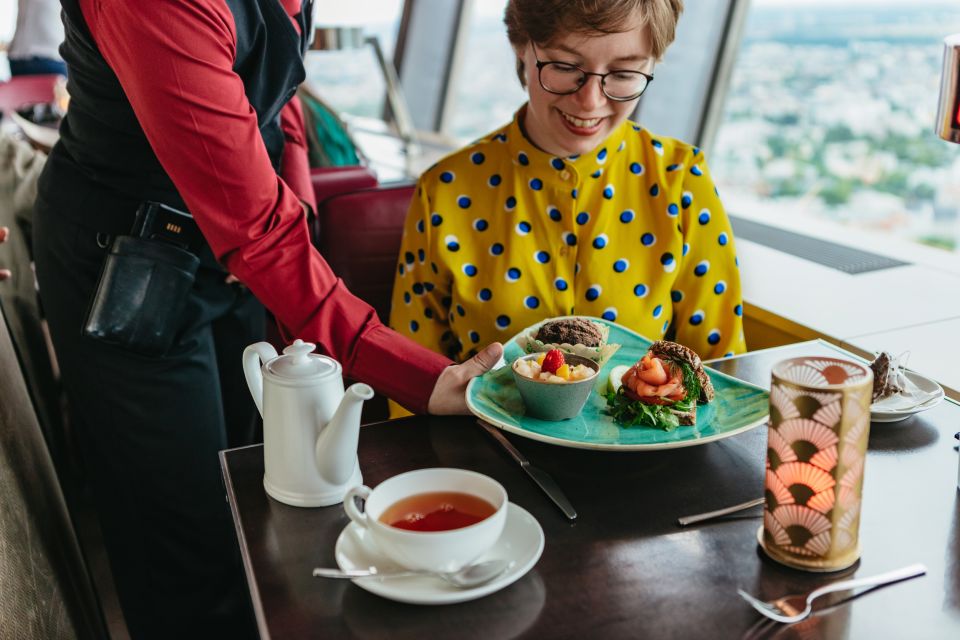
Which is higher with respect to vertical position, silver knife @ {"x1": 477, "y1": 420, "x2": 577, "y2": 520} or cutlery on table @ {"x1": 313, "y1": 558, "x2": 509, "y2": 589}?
cutlery on table @ {"x1": 313, "y1": 558, "x2": 509, "y2": 589}

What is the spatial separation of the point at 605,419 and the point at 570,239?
0.54m

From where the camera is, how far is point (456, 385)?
4.32 feet

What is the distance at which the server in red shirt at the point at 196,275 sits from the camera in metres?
1.28

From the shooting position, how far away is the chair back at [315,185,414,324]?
1990mm

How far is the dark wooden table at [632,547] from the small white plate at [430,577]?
2cm

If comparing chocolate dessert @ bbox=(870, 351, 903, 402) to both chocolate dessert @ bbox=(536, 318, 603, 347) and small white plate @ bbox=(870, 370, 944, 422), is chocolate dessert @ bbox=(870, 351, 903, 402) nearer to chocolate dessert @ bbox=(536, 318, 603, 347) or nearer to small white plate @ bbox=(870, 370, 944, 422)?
small white plate @ bbox=(870, 370, 944, 422)

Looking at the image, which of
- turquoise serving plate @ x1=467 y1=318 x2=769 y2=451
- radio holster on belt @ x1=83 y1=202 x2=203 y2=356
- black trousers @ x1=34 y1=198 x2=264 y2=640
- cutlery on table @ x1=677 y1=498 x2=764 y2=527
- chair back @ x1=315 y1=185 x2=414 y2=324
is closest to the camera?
cutlery on table @ x1=677 y1=498 x2=764 y2=527

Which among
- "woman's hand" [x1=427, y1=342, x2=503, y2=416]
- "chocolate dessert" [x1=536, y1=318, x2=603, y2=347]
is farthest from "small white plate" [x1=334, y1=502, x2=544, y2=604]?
"chocolate dessert" [x1=536, y1=318, x2=603, y2=347]

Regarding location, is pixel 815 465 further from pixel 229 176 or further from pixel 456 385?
pixel 229 176

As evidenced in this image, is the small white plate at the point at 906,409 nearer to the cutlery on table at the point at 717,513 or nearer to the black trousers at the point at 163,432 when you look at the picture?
the cutlery on table at the point at 717,513

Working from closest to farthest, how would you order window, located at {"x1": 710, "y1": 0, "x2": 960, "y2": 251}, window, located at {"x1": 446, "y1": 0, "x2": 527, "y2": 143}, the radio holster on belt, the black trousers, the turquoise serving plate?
the turquoise serving plate < the radio holster on belt < the black trousers < window, located at {"x1": 710, "y1": 0, "x2": 960, "y2": 251} < window, located at {"x1": 446, "y1": 0, "x2": 527, "y2": 143}

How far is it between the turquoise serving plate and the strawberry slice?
7 centimetres

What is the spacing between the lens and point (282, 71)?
1.53 meters

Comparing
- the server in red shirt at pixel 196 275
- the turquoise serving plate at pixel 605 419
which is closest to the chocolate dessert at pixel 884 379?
the turquoise serving plate at pixel 605 419
